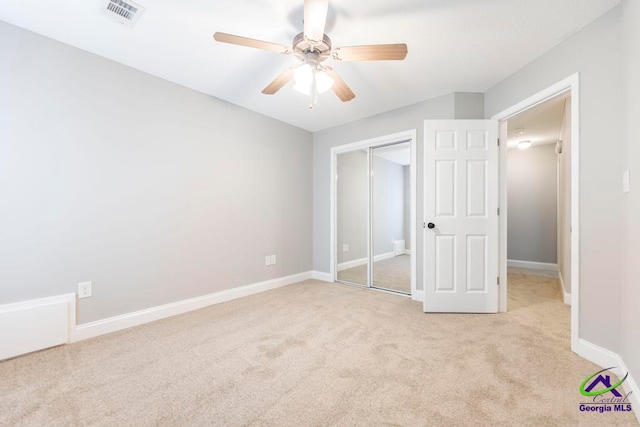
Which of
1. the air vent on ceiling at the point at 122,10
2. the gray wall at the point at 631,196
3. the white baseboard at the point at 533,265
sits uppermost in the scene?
the air vent on ceiling at the point at 122,10

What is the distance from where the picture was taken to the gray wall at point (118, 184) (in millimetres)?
2002

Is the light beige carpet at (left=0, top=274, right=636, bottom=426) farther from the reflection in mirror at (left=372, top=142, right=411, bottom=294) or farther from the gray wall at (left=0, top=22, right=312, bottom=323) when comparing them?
the reflection in mirror at (left=372, top=142, right=411, bottom=294)

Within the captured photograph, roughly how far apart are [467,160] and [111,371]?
11.6 feet

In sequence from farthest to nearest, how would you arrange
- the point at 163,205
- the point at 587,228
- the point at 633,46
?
the point at 163,205 → the point at 587,228 → the point at 633,46

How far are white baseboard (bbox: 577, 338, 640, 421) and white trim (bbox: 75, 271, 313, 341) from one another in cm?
315

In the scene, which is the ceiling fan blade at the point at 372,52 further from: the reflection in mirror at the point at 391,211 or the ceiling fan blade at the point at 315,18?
the reflection in mirror at the point at 391,211

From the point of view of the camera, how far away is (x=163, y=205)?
8.93 ft

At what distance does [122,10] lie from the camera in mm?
1845

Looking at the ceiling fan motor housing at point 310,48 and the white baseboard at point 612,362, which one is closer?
the white baseboard at point 612,362

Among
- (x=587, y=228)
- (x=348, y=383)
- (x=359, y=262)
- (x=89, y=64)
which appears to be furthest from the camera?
(x=359, y=262)

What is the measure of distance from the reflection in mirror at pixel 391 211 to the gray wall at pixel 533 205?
7.19ft

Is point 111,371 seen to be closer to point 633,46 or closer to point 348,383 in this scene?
point 348,383

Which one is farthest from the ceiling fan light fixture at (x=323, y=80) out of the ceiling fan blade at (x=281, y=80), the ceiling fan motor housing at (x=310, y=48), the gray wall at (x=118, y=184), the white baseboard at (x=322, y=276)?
the white baseboard at (x=322, y=276)

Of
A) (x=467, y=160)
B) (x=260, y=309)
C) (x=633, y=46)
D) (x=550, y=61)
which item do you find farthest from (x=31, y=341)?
(x=550, y=61)
